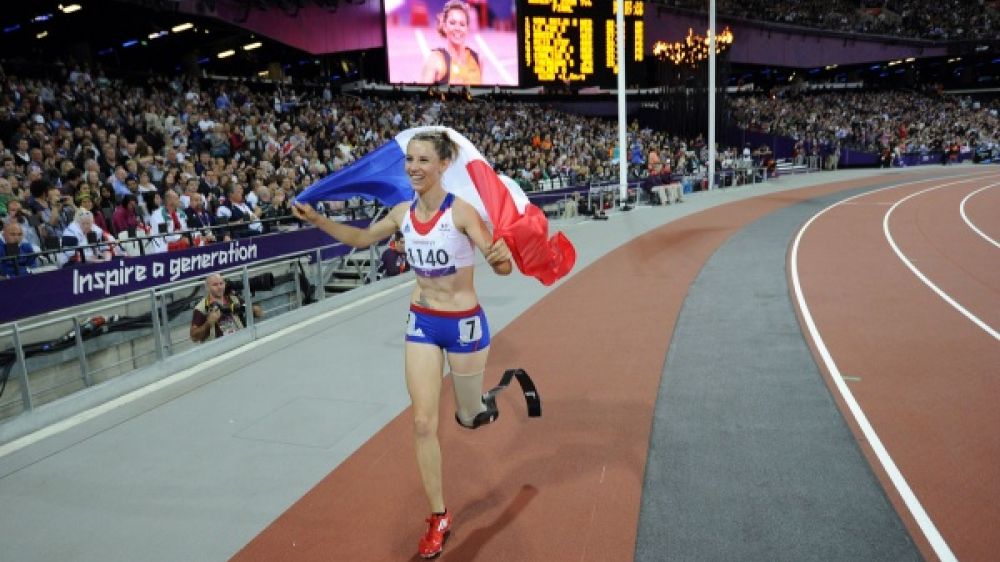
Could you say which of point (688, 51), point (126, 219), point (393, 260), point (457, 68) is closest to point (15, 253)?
point (126, 219)

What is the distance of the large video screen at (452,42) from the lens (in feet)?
109

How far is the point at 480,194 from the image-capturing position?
4.89m

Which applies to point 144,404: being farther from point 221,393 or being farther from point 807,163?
point 807,163

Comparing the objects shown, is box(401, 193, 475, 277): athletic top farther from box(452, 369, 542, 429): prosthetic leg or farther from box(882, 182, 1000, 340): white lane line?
box(882, 182, 1000, 340): white lane line

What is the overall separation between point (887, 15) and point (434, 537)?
230 ft

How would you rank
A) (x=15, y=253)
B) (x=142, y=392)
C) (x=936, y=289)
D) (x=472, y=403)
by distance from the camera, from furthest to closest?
(x=936, y=289) < (x=15, y=253) < (x=142, y=392) < (x=472, y=403)

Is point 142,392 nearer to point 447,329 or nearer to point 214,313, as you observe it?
point 214,313

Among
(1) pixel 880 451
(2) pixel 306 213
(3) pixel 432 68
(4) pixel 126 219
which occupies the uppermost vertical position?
(3) pixel 432 68

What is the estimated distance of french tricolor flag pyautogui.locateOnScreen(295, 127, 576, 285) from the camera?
437 centimetres

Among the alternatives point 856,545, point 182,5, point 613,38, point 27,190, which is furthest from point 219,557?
point 613,38

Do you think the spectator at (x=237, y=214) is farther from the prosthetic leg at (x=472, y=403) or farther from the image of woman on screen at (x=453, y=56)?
the image of woman on screen at (x=453, y=56)

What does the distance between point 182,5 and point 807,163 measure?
125 ft

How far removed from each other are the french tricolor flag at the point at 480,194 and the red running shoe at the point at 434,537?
1.62 meters

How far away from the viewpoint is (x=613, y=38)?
133 feet
